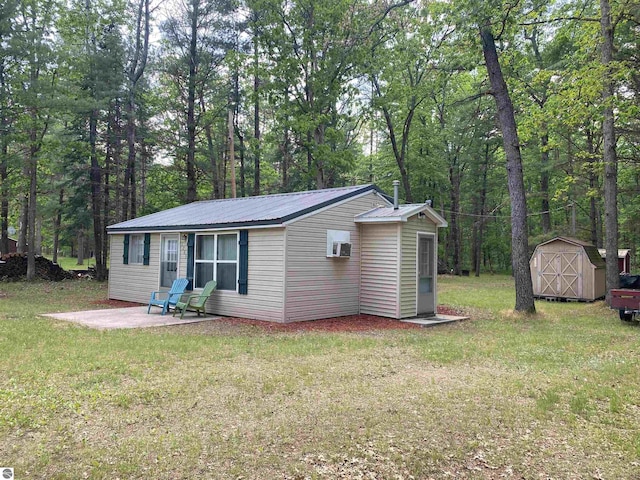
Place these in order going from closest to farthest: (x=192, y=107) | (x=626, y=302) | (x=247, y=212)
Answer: (x=626, y=302) → (x=247, y=212) → (x=192, y=107)

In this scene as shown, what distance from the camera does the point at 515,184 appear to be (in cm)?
1092

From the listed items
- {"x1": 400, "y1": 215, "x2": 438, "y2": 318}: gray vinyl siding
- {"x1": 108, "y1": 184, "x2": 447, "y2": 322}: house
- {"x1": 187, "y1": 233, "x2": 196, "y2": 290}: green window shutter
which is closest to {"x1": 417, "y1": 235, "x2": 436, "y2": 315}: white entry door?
{"x1": 108, "y1": 184, "x2": 447, "y2": 322}: house

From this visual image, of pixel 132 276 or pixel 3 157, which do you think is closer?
pixel 132 276

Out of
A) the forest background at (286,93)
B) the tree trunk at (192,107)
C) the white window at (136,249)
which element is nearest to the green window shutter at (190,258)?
the white window at (136,249)

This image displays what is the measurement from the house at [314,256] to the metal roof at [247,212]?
3 cm

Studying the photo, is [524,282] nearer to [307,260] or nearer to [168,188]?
[307,260]

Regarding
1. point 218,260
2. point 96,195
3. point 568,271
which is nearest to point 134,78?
point 96,195

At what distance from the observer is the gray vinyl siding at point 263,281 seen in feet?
29.3

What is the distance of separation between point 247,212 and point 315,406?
6778 millimetres

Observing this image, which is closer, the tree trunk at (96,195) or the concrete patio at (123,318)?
the concrete patio at (123,318)

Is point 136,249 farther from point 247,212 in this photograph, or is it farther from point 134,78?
point 134,78

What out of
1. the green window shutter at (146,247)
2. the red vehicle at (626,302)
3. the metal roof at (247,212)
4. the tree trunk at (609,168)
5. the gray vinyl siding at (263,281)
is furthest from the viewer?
the green window shutter at (146,247)

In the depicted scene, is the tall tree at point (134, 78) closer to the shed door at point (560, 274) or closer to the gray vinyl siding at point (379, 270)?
the gray vinyl siding at point (379, 270)

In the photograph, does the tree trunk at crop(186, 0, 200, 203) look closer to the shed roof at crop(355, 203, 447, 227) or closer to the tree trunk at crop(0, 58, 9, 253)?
the tree trunk at crop(0, 58, 9, 253)
